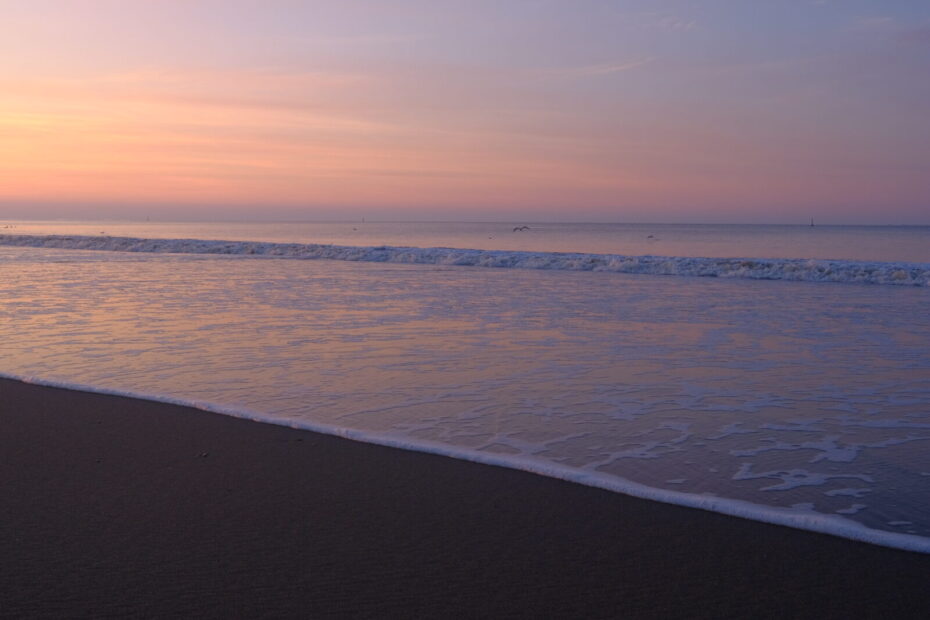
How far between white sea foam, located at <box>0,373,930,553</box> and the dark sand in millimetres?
98

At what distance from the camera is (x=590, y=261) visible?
2798cm

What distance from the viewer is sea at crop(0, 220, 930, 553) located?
4.60 m

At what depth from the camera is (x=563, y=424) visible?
572 centimetres

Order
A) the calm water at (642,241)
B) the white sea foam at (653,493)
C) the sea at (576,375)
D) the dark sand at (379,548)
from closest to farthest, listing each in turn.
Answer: the dark sand at (379,548) < the white sea foam at (653,493) < the sea at (576,375) < the calm water at (642,241)

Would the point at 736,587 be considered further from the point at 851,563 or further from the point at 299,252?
the point at 299,252

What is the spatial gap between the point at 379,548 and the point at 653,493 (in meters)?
1.53

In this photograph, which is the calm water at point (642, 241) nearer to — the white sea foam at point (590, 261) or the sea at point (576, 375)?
the white sea foam at point (590, 261)

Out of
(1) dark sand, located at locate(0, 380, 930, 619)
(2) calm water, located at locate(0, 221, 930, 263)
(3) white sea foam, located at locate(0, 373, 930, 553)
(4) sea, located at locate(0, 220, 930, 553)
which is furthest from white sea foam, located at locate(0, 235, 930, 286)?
(1) dark sand, located at locate(0, 380, 930, 619)

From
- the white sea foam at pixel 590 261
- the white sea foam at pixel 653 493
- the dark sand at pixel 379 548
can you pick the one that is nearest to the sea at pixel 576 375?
the white sea foam at pixel 653 493

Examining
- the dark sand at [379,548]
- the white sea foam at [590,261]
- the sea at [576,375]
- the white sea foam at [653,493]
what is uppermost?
the white sea foam at [590,261]

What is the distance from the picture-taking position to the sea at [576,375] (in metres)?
4.60

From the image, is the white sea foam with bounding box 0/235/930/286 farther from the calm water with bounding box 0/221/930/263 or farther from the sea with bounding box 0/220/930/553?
the calm water with bounding box 0/221/930/263

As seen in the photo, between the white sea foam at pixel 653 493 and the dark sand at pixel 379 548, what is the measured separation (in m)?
0.10

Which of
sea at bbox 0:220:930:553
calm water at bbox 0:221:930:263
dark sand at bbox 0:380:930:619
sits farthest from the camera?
calm water at bbox 0:221:930:263
